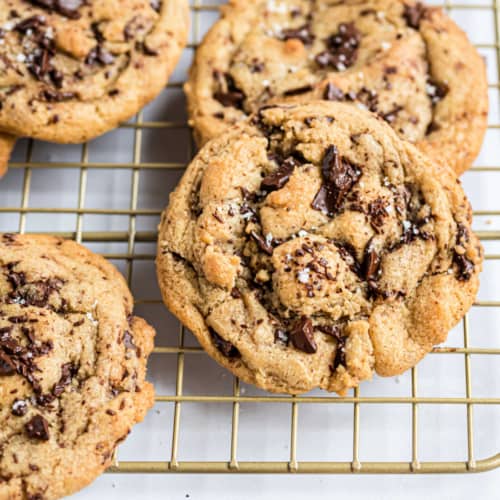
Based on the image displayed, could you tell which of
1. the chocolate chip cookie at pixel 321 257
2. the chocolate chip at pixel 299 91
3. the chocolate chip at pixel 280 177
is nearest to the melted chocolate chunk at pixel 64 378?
the chocolate chip cookie at pixel 321 257

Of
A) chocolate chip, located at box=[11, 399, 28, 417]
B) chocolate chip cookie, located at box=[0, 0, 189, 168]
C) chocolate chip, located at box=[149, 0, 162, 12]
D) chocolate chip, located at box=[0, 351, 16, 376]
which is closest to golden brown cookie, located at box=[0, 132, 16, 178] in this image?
chocolate chip cookie, located at box=[0, 0, 189, 168]

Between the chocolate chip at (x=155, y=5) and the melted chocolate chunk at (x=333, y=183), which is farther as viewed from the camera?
the chocolate chip at (x=155, y=5)

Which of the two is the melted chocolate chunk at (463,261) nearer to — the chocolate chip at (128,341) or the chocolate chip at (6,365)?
the chocolate chip at (128,341)

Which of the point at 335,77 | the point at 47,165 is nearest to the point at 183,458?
the point at 47,165

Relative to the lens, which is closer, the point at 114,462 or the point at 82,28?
the point at 114,462

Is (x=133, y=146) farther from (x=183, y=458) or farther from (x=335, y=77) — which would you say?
(x=183, y=458)

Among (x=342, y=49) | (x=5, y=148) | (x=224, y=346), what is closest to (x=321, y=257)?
(x=224, y=346)
